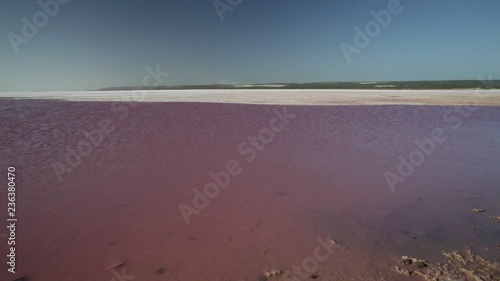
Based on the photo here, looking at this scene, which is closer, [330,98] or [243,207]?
[243,207]

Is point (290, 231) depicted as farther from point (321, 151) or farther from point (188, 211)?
point (321, 151)

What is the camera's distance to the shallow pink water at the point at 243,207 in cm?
374

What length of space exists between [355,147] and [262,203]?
5.26 meters
